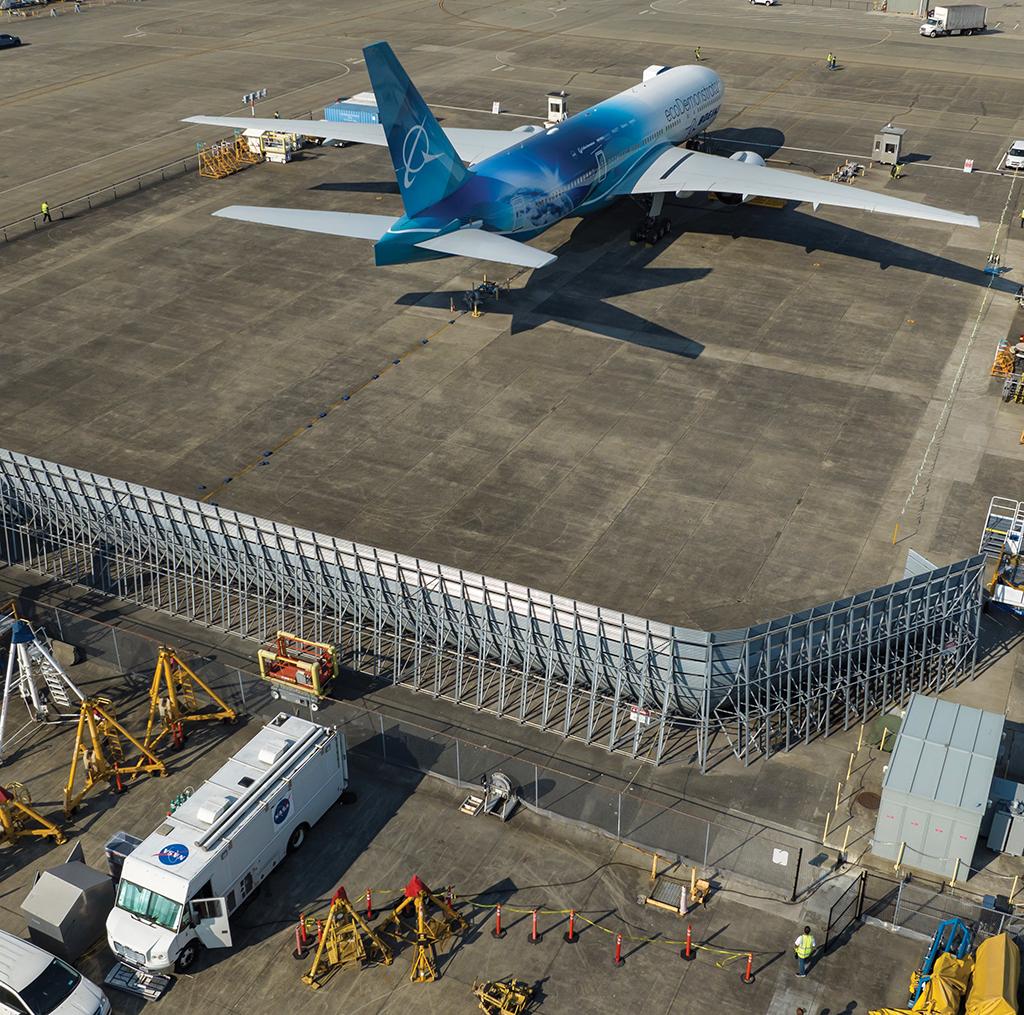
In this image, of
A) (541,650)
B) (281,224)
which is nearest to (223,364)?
(281,224)

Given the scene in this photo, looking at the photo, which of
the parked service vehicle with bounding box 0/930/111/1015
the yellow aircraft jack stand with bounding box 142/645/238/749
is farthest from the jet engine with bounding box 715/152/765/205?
the parked service vehicle with bounding box 0/930/111/1015

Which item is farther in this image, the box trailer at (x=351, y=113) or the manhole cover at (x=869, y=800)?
the box trailer at (x=351, y=113)

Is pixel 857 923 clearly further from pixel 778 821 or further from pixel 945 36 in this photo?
pixel 945 36

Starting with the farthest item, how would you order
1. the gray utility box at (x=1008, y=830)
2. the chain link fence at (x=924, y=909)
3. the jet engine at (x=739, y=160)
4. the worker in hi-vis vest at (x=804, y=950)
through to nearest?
the jet engine at (x=739, y=160), the gray utility box at (x=1008, y=830), the chain link fence at (x=924, y=909), the worker in hi-vis vest at (x=804, y=950)

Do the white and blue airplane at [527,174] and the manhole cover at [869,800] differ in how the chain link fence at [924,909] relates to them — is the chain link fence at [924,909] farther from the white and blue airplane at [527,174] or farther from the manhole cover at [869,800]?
the white and blue airplane at [527,174]

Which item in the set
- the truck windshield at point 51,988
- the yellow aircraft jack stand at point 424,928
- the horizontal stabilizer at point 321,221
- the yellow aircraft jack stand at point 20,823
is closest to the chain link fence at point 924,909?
the yellow aircraft jack stand at point 424,928

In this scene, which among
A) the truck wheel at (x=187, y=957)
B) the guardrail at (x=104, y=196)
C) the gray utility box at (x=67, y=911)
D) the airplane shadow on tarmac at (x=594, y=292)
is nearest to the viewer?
the truck wheel at (x=187, y=957)
